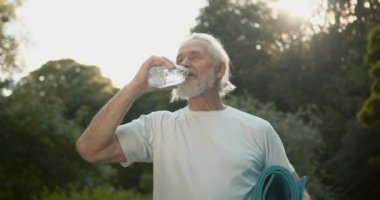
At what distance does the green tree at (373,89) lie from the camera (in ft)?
66.1

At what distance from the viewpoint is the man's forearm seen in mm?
2539

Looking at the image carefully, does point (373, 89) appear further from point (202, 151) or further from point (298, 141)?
point (202, 151)

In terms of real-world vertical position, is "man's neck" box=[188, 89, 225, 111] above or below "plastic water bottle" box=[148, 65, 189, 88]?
below

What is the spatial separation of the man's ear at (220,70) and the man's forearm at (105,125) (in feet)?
1.42

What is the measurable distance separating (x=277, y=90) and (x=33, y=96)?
56.0 ft

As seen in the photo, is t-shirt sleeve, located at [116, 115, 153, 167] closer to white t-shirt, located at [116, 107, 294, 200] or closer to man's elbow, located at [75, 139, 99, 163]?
white t-shirt, located at [116, 107, 294, 200]

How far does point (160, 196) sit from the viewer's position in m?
2.61

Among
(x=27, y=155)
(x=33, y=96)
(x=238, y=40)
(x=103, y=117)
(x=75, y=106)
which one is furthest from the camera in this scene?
(x=75, y=106)

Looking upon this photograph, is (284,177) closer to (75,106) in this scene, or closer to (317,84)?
(317,84)

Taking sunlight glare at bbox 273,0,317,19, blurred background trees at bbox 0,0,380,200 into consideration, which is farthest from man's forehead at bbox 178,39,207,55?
sunlight glare at bbox 273,0,317,19

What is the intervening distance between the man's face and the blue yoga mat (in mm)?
419

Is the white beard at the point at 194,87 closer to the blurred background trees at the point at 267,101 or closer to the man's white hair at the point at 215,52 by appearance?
the man's white hair at the point at 215,52

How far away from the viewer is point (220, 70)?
293 centimetres

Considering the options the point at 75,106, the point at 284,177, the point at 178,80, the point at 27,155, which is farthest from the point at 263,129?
the point at 75,106
